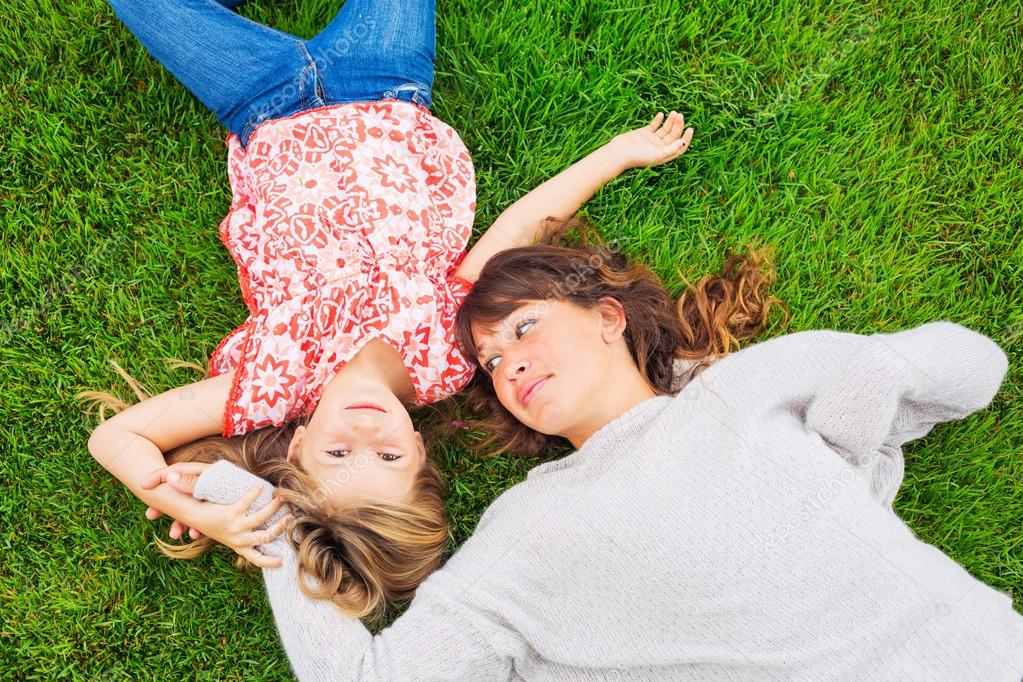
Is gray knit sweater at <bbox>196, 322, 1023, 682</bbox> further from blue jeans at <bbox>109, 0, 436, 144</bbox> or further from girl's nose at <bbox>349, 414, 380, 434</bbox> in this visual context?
blue jeans at <bbox>109, 0, 436, 144</bbox>

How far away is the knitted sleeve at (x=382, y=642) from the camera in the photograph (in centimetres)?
224

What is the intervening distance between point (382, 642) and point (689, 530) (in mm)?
1052

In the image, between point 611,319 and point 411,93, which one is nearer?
point 611,319

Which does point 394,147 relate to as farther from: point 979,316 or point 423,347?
point 979,316

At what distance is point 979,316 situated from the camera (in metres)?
2.89

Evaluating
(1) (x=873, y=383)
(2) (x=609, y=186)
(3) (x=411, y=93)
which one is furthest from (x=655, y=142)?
(1) (x=873, y=383)

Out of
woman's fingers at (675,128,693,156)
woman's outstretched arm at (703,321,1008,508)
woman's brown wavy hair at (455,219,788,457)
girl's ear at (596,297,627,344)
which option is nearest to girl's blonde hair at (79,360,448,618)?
woman's brown wavy hair at (455,219,788,457)

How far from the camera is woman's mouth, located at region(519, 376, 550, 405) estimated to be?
7.88 ft

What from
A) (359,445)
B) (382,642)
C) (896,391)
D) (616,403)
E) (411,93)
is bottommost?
(382,642)

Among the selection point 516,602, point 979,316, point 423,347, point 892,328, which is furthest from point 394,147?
point 979,316

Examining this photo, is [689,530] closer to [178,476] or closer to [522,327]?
[522,327]

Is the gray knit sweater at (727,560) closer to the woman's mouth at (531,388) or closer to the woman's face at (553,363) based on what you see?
the woman's face at (553,363)

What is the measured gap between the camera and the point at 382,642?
7.54 feet

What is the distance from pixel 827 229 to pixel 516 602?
1.95 metres
